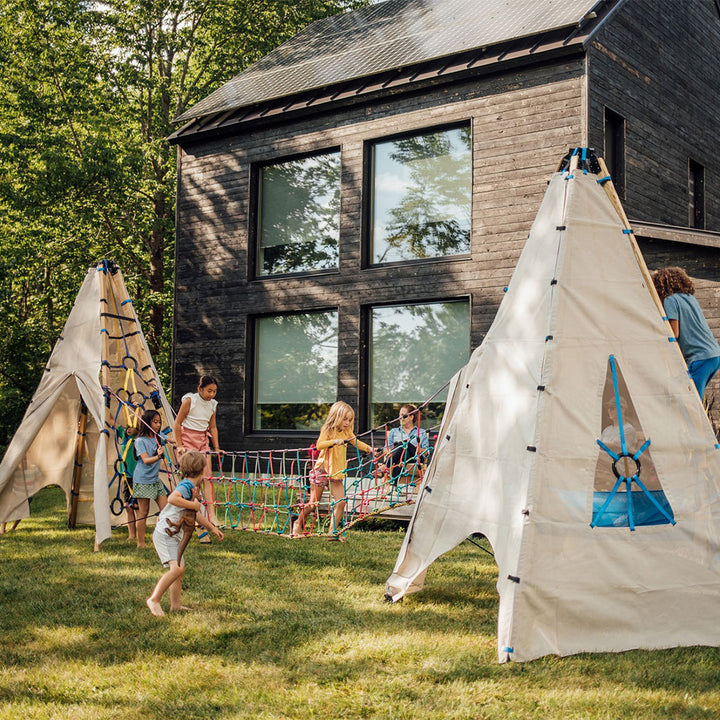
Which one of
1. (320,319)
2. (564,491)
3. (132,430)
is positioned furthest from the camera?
(320,319)

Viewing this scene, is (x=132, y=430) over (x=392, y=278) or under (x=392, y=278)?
under

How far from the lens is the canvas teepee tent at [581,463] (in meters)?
4.88

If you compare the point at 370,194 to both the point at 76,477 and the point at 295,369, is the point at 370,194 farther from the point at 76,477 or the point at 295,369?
the point at 76,477

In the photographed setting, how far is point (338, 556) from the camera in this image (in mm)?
7859

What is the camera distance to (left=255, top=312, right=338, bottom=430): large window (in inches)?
569

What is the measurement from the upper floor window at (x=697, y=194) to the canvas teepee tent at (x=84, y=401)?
10199 millimetres

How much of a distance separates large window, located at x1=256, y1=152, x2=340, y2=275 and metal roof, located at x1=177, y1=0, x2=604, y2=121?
1.34 m

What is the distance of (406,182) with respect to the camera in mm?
13867

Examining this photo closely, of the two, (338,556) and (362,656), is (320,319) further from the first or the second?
(362,656)

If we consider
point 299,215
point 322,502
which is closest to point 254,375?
point 299,215

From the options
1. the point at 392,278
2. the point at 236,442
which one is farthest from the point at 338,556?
the point at 236,442

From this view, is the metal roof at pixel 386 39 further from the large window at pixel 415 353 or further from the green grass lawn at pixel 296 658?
the green grass lawn at pixel 296 658

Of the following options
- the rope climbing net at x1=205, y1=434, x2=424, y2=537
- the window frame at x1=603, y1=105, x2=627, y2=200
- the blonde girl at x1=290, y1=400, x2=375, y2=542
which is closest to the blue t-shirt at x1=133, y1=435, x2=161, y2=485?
the rope climbing net at x1=205, y1=434, x2=424, y2=537

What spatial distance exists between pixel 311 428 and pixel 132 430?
573 cm
